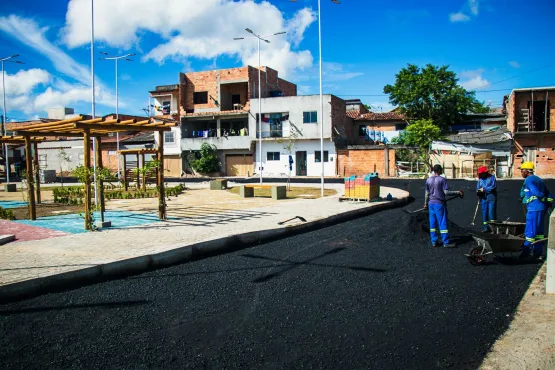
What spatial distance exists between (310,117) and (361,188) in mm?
24848

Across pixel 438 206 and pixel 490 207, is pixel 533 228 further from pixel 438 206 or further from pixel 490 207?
pixel 490 207

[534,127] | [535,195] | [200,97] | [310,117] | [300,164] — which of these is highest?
[200,97]

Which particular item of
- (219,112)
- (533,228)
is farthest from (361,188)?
(219,112)

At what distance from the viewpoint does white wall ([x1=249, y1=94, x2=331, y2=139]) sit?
1542 inches

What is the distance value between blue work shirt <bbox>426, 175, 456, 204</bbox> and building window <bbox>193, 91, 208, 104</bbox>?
3852cm

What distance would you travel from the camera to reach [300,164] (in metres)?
41.0

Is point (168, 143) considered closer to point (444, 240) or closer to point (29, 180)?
point (29, 180)

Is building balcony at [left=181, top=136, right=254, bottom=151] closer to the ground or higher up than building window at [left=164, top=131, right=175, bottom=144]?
closer to the ground

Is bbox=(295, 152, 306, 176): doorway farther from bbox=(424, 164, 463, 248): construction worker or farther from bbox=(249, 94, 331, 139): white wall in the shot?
bbox=(424, 164, 463, 248): construction worker

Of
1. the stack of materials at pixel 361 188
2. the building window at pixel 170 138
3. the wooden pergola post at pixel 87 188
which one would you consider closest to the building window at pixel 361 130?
the building window at pixel 170 138

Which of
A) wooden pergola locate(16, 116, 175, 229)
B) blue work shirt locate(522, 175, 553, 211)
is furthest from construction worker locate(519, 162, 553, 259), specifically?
wooden pergola locate(16, 116, 175, 229)

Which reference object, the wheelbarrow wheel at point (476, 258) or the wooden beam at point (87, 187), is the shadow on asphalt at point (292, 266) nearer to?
the wheelbarrow wheel at point (476, 258)

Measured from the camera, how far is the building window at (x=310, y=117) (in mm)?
39688

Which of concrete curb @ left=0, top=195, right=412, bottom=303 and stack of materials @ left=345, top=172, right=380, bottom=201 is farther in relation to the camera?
stack of materials @ left=345, top=172, right=380, bottom=201
